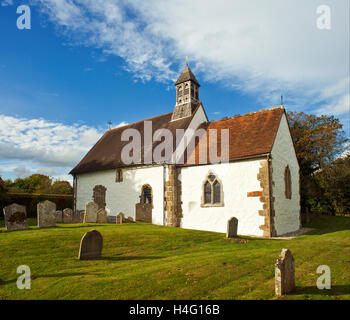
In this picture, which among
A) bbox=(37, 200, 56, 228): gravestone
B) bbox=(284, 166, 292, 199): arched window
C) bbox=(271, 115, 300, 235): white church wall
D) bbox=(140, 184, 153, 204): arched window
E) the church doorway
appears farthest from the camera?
bbox=(140, 184, 153, 204): arched window

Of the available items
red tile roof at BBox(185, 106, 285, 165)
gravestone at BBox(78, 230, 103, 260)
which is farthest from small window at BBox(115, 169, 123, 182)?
gravestone at BBox(78, 230, 103, 260)

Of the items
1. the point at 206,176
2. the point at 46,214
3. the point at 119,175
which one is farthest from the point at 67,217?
the point at 206,176

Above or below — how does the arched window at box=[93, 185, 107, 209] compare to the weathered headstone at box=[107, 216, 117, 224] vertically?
above

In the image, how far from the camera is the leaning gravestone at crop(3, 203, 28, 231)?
15.1 m

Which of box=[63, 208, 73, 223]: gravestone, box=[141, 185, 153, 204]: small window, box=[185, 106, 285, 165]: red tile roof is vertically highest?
box=[185, 106, 285, 165]: red tile roof

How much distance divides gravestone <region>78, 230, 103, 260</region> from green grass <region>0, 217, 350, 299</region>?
42cm

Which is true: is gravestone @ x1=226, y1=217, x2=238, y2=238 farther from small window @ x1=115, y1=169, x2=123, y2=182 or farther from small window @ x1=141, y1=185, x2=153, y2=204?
small window @ x1=115, y1=169, x2=123, y2=182

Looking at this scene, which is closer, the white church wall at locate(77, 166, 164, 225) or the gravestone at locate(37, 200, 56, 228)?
the gravestone at locate(37, 200, 56, 228)

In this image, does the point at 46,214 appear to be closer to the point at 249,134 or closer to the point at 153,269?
the point at 153,269

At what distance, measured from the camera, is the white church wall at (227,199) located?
58.1 ft

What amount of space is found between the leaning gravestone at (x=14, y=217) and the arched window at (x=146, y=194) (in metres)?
9.24

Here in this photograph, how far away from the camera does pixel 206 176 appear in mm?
19953

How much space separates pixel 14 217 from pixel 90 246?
23.4 feet
